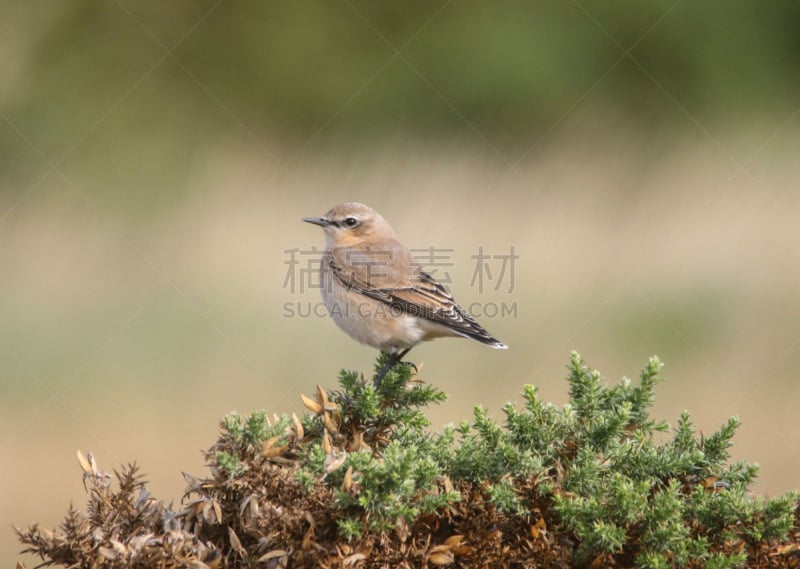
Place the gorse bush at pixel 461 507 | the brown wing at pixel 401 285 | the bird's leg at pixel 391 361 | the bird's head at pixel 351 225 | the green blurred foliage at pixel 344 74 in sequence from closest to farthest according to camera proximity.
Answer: the gorse bush at pixel 461 507 → the bird's leg at pixel 391 361 → the brown wing at pixel 401 285 → the bird's head at pixel 351 225 → the green blurred foliage at pixel 344 74

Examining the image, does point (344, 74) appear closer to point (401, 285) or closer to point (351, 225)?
point (351, 225)

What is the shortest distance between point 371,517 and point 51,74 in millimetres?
8812

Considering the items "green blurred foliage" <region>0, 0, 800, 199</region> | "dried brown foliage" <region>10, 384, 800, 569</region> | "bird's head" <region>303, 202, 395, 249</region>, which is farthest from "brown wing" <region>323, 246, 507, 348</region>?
"green blurred foliage" <region>0, 0, 800, 199</region>

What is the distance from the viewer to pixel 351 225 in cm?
606

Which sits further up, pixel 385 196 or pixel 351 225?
pixel 385 196

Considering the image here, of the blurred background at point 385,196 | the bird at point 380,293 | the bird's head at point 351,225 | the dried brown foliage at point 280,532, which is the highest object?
the blurred background at point 385,196

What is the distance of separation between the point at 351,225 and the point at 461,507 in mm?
3670

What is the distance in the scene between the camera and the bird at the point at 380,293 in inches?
207

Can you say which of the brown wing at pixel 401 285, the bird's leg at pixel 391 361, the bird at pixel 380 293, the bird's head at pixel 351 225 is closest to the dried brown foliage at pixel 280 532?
the bird's leg at pixel 391 361

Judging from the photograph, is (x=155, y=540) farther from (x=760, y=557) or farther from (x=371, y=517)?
(x=760, y=557)

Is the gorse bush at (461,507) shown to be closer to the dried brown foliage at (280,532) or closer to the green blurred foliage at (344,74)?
the dried brown foliage at (280,532)

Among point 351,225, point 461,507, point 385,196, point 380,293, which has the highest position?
point 385,196

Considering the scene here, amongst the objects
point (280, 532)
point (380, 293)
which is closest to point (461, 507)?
point (280, 532)

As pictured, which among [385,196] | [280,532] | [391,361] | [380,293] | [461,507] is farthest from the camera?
[385,196]
